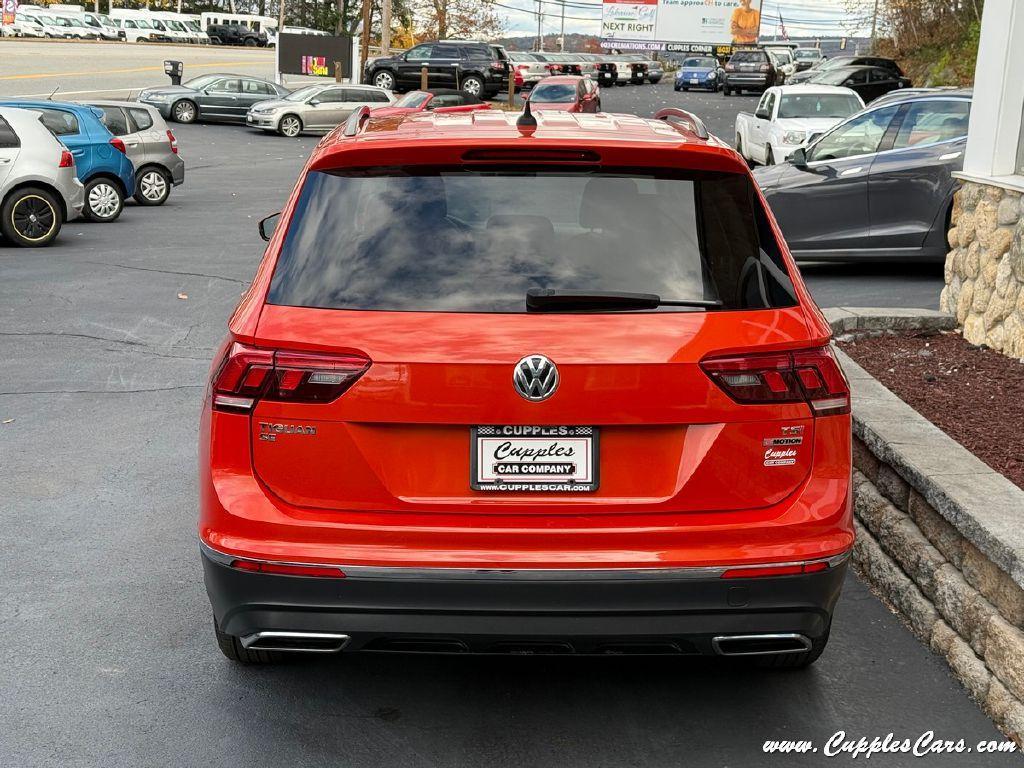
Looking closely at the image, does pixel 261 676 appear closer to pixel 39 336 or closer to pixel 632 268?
pixel 632 268

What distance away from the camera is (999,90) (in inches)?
323

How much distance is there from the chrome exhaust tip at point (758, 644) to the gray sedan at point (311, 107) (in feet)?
114

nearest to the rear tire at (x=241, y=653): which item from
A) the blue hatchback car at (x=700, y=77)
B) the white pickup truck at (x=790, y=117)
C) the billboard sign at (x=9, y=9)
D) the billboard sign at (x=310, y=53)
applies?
the white pickup truck at (x=790, y=117)

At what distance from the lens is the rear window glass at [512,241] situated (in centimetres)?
370

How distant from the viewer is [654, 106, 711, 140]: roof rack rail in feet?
14.3

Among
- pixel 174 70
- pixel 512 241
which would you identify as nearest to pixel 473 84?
pixel 174 70

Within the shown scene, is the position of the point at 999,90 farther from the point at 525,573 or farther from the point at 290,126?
the point at 290,126

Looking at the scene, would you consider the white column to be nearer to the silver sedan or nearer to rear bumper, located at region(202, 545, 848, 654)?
rear bumper, located at region(202, 545, 848, 654)

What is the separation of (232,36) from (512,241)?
334 feet

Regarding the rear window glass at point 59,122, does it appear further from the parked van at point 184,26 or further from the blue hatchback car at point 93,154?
the parked van at point 184,26

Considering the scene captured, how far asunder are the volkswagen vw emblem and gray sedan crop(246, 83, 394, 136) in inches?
1362

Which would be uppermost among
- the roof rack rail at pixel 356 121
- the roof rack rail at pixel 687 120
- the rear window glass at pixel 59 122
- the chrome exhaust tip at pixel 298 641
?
the roof rack rail at pixel 687 120

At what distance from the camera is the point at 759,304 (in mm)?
3770

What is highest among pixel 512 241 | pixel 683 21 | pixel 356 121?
pixel 683 21
